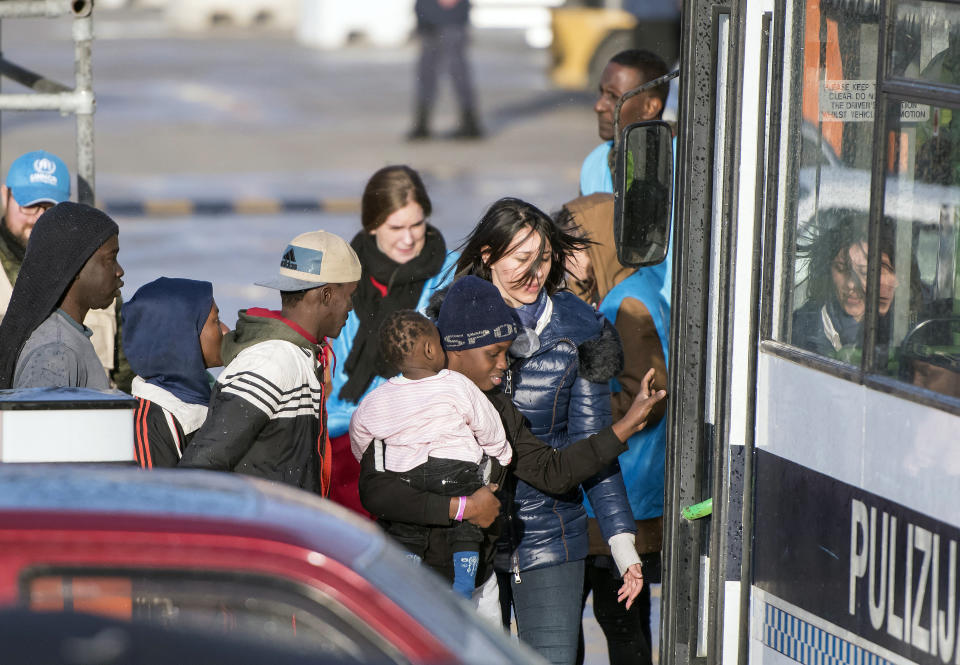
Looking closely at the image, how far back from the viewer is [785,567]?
3.78 m

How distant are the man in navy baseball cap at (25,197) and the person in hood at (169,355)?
1.40 m

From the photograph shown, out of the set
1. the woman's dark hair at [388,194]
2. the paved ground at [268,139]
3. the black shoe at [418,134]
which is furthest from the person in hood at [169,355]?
the black shoe at [418,134]

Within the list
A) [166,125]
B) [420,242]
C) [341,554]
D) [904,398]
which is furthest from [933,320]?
[166,125]

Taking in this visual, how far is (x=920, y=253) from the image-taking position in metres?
3.44

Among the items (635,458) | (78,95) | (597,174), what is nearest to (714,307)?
(635,458)

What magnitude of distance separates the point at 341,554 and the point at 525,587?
2.43 meters

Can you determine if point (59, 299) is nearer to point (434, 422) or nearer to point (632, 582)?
point (434, 422)

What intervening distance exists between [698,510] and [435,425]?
769 mm

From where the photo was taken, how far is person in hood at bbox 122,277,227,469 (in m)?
4.43

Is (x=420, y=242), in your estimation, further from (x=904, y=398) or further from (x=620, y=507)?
(x=904, y=398)

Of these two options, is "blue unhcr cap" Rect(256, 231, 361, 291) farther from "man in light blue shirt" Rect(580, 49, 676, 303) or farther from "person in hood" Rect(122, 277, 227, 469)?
"man in light blue shirt" Rect(580, 49, 676, 303)

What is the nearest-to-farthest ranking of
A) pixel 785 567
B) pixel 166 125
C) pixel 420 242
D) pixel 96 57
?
pixel 785 567 → pixel 420 242 → pixel 166 125 → pixel 96 57

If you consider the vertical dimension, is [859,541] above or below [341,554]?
below

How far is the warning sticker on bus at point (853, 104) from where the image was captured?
11.2ft
